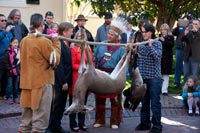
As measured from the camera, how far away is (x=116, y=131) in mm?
8492

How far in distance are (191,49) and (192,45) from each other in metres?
0.13

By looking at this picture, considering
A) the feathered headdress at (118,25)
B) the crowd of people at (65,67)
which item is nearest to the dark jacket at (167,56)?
the crowd of people at (65,67)

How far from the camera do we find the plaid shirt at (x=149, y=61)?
7.92 metres

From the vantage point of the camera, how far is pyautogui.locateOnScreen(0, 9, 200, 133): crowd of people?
21.7 ft

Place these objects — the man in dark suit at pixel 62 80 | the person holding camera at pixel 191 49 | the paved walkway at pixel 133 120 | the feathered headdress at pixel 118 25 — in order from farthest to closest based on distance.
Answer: the person holding camera at pixel 191 49
the paved walkway at pixel 133 120
the man in dark suit at pixel 62 80
the feathered headdress at pixel 118 25

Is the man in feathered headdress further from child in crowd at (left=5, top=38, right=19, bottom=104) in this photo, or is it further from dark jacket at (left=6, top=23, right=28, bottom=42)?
dark jacket at (left=6, top=23, right=28, bottom=42)

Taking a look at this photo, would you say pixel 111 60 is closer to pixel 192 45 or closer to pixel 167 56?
pixel 167 56

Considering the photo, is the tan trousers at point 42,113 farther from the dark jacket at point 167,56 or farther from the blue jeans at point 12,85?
the dark jacket at point 167,56

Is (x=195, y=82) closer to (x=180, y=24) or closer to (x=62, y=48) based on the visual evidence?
(x=180, y=24)

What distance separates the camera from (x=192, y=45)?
465 inches

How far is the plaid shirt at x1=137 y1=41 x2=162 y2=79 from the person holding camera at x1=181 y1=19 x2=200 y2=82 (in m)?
3.62

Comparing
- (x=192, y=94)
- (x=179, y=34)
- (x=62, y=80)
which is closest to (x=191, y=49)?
(x=179, y=34)

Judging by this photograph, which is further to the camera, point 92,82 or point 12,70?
point 12,70

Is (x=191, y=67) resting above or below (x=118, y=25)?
below
